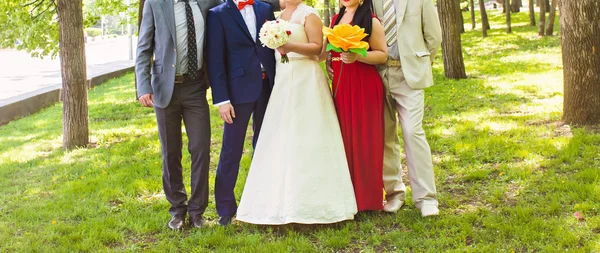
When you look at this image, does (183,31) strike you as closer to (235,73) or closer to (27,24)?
(235,73)

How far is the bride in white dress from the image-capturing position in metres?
5.12

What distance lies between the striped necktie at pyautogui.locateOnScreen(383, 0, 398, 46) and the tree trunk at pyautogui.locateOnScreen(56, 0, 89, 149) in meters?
5.19

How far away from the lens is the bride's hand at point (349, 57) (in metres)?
5.13

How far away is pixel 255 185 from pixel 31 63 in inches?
868

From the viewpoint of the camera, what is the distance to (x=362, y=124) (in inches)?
211

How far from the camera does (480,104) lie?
10.3 m

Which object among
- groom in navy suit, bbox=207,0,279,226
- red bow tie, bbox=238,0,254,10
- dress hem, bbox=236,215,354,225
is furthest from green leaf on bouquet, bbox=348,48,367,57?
dress hem, bbox=236,215,354,225

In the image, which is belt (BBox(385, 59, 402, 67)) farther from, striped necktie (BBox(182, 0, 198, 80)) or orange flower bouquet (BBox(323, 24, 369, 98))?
striped necktie (BBox(182, 0, 198, 80))

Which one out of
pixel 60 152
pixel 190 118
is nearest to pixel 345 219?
pixel 190 118

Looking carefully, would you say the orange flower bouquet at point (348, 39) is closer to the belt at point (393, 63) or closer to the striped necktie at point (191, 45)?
the belt at point (393, 63)

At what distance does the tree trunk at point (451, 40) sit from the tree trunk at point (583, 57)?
5059mm

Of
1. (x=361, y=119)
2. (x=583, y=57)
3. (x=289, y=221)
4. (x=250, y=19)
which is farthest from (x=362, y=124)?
(x=583, y=57)

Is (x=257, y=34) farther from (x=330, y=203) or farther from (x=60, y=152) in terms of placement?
(x=60, y=152)

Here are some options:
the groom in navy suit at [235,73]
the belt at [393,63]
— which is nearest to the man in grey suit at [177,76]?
the groom in navy suit at [235,73]
